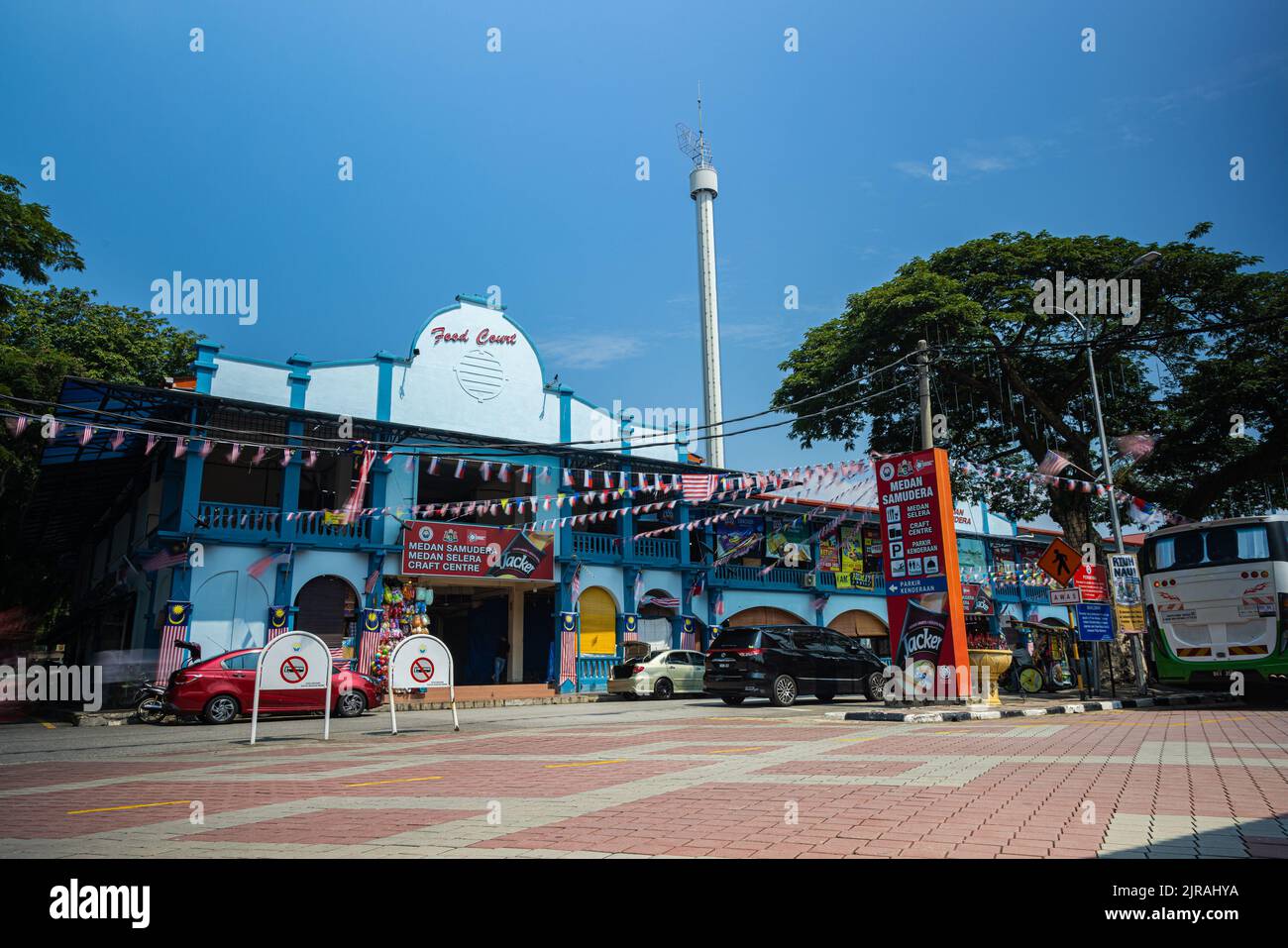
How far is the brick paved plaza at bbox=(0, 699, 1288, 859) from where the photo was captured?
4.51 m

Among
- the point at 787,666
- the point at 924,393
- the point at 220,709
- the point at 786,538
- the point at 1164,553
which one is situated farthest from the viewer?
the point at 786,538

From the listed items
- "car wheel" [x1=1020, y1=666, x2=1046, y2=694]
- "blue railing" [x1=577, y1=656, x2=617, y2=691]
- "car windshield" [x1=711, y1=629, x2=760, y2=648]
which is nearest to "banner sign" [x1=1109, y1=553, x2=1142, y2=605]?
"car wheel" [x1=1020, y1=666, x2=1046, y2=694]

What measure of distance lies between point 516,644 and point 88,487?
15746mm

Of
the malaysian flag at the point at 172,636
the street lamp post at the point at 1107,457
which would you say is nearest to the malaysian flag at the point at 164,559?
the malaysian flag at the point at 172,636

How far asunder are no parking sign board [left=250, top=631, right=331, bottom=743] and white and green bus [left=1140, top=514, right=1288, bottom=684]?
1700cm

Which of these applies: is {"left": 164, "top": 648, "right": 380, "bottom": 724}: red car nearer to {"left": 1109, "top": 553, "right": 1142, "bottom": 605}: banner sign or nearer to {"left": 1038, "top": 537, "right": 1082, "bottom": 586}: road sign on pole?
{"left": 1038, "top": 537, "right": 1082, "bottom": 586}: road sign on pole

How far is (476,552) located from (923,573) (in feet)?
47.5

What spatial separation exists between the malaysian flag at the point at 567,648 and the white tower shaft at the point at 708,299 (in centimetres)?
1509

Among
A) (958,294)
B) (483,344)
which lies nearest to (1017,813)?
(958,294)

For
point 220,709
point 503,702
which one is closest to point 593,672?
point 503,702

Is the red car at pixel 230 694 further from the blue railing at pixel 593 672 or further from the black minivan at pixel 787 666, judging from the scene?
the blue railing at pixel 593 672

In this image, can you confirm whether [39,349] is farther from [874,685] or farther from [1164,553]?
[1164,553]

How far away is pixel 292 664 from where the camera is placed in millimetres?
12180
